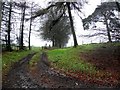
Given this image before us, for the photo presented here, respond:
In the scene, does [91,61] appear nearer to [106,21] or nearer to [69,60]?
[69,60]

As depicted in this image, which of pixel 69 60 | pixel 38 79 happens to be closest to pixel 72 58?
pixel 69 60

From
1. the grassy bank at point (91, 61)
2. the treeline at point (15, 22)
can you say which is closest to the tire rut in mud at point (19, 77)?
the treeline at point (15, 22)

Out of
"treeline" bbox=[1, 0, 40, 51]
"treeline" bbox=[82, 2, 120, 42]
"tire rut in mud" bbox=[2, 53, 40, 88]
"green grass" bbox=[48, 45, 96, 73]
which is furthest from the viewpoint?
"treeline" bbox=[82, 2, 120, 42]

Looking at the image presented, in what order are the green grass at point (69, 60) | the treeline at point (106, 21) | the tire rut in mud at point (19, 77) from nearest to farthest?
the tire rut in mud at point (19, 77) < the green grass at point (69, 60) < the treeline at point (106, 21)

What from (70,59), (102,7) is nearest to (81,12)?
(102,7)

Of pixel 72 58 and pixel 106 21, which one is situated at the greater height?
pixel 106 21

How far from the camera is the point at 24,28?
14.0 ft

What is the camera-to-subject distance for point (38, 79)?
3.78m

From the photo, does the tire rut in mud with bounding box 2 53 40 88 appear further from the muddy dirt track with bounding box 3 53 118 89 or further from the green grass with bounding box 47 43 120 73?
the green grass with bounding box 47 43 120 73

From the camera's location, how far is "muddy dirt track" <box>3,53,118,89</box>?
369 cm

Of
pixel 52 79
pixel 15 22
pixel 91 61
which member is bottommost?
pixel 52 79

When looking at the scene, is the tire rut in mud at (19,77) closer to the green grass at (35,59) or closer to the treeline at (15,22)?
the green grass at (35,59)

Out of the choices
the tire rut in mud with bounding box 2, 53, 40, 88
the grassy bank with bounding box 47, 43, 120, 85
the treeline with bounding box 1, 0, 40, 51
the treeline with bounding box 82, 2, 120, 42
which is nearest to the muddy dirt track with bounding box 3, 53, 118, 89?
the tire rut in mud with bounding box 2, 53, 40, 88

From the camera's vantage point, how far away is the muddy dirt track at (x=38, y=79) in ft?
12.1
